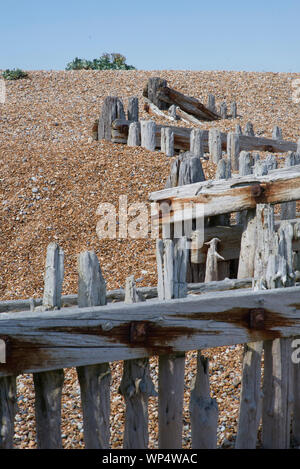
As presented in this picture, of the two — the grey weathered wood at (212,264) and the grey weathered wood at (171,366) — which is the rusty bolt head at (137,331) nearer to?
the grey weathered wood at (171,366)

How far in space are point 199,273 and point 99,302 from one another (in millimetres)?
2608

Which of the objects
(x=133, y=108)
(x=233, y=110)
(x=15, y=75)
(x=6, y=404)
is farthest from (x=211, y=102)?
(x=6, y=404)

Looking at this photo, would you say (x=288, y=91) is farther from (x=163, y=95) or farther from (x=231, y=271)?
(x=231, y=271)

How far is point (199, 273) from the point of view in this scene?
5566mm

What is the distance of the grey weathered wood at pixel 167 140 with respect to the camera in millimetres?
9195

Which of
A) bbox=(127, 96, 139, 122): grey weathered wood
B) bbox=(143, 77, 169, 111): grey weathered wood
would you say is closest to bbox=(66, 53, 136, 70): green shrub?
bbox=(143, 77, 169, 111): grey weathered wood

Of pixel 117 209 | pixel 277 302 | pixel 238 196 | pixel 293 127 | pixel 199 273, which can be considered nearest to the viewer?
pixel 277 302

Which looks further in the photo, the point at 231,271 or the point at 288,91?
the point at 288,91

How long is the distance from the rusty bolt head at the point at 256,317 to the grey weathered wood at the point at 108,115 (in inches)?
288

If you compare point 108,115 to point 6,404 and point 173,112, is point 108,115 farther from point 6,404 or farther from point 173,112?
point 6,404

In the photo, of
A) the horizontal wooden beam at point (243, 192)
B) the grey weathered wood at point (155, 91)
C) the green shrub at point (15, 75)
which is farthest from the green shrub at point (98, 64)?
the horizontal wooden beam at point (243, 192)

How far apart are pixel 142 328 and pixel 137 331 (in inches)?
1.2

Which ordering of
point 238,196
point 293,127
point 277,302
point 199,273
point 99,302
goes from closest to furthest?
point 99,302 < point 277,302 < point 238,196 < point 199,273 < point 293,127
